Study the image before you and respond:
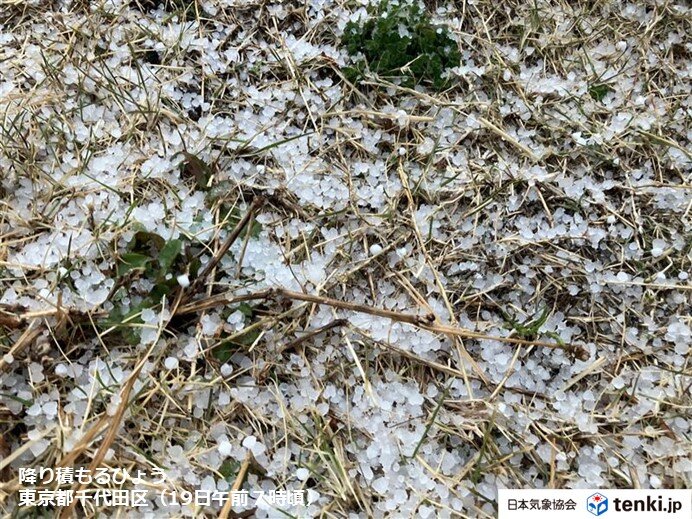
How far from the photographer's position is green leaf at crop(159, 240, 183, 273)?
129 centimetres

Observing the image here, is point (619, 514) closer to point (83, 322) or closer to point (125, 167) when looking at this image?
point (83, 322)

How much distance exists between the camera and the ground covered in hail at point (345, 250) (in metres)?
1.23

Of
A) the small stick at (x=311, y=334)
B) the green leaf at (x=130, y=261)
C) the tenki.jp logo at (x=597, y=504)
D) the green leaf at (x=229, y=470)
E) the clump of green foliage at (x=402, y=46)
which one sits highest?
the clump of green foliage at (x=402, y=46)

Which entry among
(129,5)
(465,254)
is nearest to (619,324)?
(465,254)

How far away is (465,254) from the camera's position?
1453 mm

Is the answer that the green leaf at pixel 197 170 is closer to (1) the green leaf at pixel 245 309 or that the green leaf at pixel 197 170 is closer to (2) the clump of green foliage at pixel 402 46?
(1) the green leaf at pixel 245 309

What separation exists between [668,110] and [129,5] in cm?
163

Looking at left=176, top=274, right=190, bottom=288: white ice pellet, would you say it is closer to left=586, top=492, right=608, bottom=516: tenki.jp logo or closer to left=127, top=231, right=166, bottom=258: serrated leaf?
left=127, top=231, right=166, bottom=258: serrated leaf

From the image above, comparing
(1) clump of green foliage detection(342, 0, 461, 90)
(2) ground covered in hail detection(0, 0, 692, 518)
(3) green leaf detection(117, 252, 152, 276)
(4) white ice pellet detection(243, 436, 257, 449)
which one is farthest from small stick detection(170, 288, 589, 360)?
(1) clump of green foliage detection(342, 0, 461, 90)

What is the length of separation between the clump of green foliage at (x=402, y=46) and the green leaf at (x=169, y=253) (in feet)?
2.35

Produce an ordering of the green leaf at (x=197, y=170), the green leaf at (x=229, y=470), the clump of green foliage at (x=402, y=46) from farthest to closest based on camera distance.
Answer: the clump of green foliage at (x=402, y=46) → the green leaf at (x=197, y=170) → the green leaf at (x=229, y=470)

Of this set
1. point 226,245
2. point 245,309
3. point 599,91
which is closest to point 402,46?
point 599,91

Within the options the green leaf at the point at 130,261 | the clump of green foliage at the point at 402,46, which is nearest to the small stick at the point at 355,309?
the green leaf at the point at 130,261

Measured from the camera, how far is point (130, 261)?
1300mm
